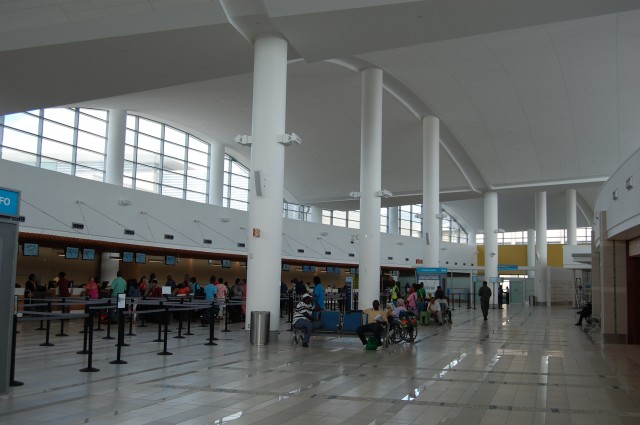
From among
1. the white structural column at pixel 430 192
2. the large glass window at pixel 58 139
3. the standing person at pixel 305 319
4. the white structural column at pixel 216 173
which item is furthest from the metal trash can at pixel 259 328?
the white structural column at pixel 216 173

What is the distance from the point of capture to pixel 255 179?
45.1 feet

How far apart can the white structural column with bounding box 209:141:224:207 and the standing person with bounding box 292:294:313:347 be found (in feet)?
66.1

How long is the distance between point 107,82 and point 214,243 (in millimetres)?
10602

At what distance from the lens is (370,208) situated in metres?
21.2

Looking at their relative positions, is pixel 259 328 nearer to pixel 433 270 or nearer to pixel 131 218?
pixel 131 218

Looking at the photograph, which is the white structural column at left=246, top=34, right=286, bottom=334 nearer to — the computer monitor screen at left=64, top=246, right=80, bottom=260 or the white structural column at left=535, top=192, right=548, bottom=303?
the computer monitor screen at left=64, top=246, right=80, bottom=260

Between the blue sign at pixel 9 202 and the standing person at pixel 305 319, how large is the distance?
22.8 feet

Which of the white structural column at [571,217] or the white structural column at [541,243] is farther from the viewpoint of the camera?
the white structural column at [541,243]

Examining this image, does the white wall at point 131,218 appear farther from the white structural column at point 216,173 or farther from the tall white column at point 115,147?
the white structural column at point 216,173

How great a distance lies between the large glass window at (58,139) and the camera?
877 inches

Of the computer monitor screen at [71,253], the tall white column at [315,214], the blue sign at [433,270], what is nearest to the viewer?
the computer monitor screen at [71,253]

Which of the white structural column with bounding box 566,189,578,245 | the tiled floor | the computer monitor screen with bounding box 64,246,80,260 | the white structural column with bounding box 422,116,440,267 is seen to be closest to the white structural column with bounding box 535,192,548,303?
the white structural column with bounding box 566,189,578,245

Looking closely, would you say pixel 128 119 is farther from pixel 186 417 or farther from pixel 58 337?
pixel 186 417

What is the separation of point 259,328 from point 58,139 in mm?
15620
